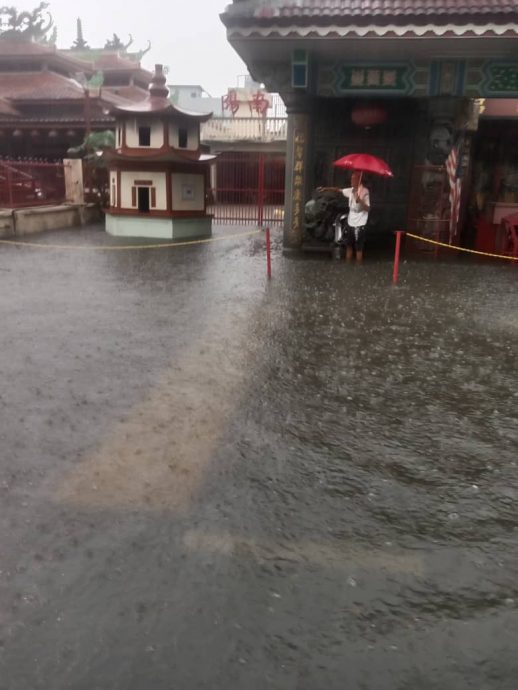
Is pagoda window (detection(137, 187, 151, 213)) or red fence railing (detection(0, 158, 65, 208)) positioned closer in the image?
pagoda window (detection(137, 187, 151, 213))

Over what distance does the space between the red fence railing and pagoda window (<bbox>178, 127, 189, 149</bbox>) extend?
15.0ft

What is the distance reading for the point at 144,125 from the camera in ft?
A: 48.6

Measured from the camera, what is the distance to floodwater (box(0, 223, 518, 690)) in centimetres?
223

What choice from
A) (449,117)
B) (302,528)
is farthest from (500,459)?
(449,117)

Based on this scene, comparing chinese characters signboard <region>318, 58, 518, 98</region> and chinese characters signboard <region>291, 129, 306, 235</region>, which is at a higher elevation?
chinese characters signboard <region>318, 58, 518, 98</region>

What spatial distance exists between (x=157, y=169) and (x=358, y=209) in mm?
5949

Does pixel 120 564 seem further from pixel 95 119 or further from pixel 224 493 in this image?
pixel 95 119

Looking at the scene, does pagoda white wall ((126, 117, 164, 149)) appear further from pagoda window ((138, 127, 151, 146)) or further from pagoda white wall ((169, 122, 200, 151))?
pagoda white wall ((169, 122, 200, 151))

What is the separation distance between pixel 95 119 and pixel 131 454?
22290 mm

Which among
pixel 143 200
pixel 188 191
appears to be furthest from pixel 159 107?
pixel 143 200

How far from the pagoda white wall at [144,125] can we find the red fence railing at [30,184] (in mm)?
3491

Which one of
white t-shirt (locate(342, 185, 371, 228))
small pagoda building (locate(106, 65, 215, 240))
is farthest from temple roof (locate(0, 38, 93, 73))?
white t-shirt (locate(342, 185, 371, 228))

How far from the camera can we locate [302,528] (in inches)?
118

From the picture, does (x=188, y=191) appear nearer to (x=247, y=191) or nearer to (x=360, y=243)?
(x=247, y=191)
